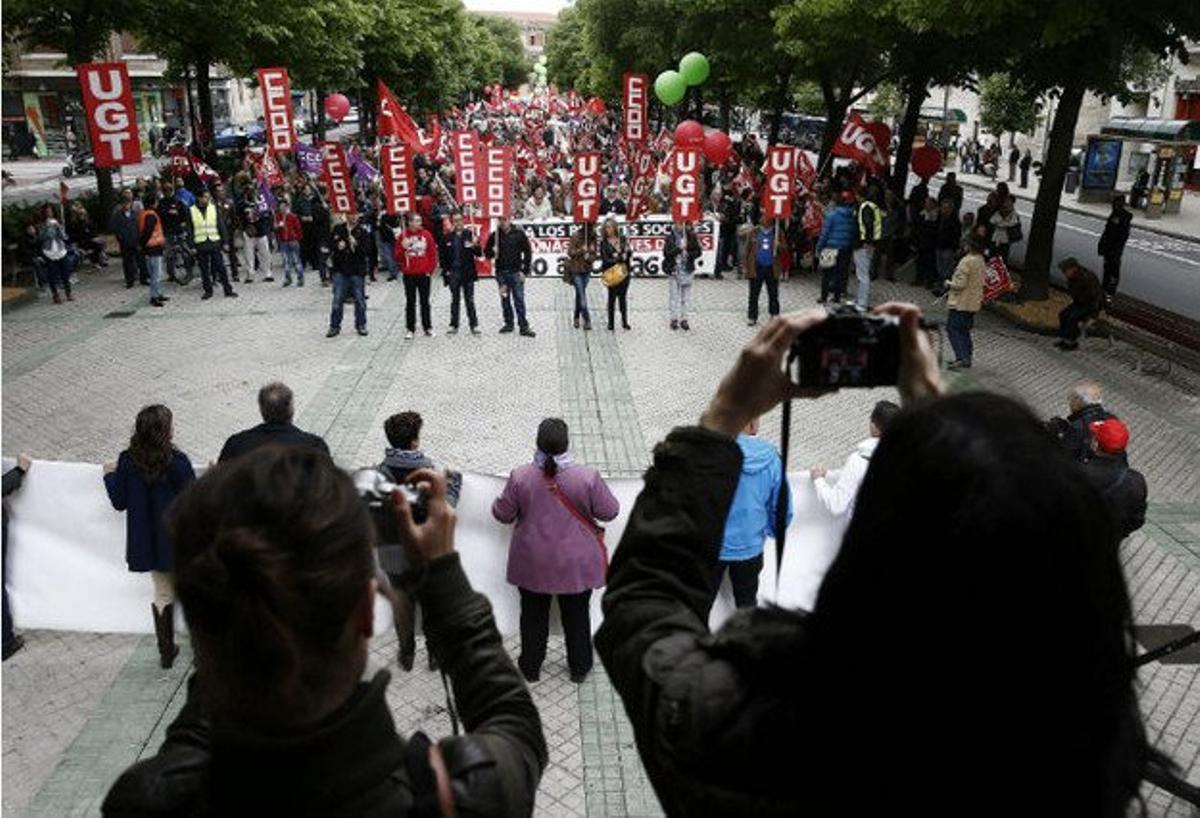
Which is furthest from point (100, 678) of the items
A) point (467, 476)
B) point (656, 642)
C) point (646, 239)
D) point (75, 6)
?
point (75, 6)

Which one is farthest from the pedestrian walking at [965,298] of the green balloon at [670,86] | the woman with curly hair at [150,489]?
the green balloon at [670,86]

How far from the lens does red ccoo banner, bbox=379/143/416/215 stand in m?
16.1

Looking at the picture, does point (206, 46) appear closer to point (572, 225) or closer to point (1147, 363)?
point (572, 225)

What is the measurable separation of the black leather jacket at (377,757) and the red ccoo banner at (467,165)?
585 inches

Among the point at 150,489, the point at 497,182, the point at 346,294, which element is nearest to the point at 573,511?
the point at 150,489

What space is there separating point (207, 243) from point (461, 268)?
5035 millimetres

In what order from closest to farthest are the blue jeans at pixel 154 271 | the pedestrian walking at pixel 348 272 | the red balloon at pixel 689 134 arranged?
the pedestrian walking at pixel 348 272 → the blue jeans at pixel 154 271 → the red balloon at pixel 689 134

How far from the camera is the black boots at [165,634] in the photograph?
19.6 feet

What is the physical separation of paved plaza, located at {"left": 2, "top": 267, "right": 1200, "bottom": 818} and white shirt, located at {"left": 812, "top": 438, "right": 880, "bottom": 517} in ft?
5.33

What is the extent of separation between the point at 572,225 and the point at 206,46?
12005mm

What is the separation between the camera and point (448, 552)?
1746mm

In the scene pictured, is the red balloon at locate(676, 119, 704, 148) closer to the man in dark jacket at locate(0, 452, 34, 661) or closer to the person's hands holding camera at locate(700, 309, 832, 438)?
the man in dark jacket at locate(0, 452, 34, 661)

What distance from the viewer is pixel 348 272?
1394 centimetres

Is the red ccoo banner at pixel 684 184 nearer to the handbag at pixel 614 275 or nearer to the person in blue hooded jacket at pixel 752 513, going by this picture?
the handbag at pixel 614 275
